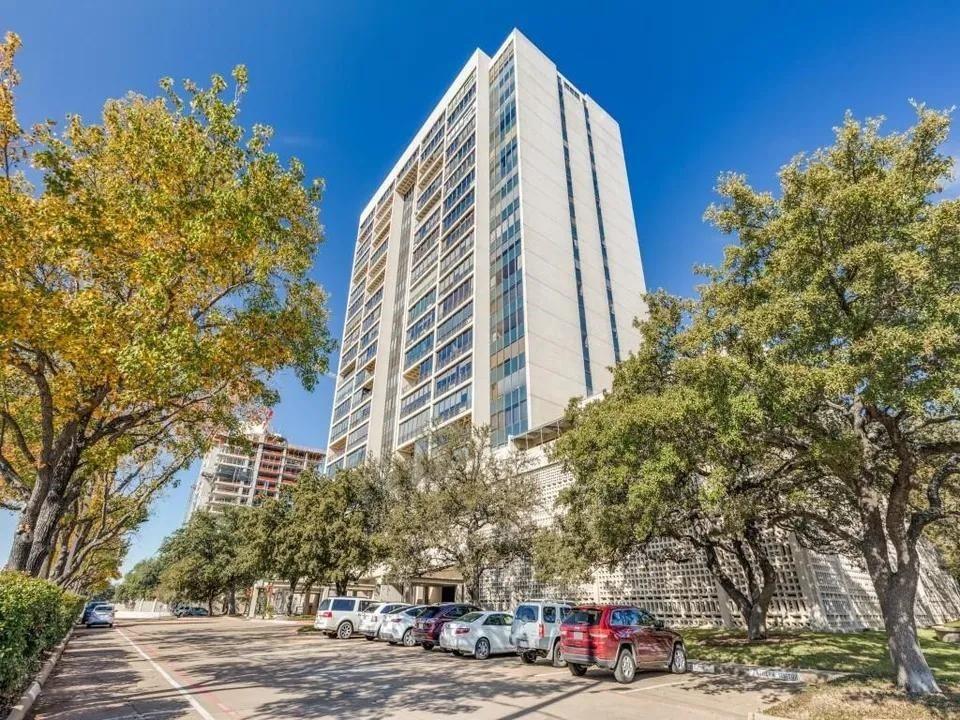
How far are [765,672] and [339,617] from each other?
64.2 feet

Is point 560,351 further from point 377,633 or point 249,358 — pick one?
point 249,358

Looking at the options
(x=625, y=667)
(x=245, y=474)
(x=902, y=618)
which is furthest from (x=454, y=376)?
(x=245, y=474)

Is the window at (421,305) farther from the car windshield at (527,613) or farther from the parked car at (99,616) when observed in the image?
the car windshield at (527,613)

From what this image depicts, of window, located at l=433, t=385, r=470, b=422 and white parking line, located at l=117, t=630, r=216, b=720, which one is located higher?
window, located at l=433, t=385, r=470, b=422

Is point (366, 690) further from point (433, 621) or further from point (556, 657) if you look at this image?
point (433, 621)

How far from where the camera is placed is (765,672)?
11.8 m

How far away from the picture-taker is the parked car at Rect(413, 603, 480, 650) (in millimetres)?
18703

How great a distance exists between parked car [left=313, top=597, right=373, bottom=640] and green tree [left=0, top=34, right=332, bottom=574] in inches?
600

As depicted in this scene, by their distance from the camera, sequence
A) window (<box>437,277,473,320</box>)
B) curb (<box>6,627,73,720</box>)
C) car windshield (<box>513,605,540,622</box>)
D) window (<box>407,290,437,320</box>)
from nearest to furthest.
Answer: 1. curb (<box>6,627,73,720</box>)
2. car windshield (<box>513,605,540,622</box>)
3. window (<box>437,277,473,320</box>)
4. window (<box>407,290,437,320</box>)

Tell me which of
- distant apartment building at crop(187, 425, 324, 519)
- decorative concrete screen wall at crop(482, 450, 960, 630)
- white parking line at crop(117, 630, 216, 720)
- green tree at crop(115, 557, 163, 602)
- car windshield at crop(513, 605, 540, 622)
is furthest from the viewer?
distant apartment building at crop(187, 425, 324, 519)

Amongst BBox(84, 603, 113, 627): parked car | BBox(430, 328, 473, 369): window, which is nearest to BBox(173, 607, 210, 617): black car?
BBox(84, 603, 113, 627): parked car

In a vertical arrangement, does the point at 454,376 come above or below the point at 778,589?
above

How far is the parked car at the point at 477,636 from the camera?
1653 cm

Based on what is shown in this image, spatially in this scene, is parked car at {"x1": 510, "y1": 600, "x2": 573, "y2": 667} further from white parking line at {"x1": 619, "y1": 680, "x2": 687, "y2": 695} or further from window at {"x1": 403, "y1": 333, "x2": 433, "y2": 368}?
window at {"x1": 403, "y1": 333, "x2": 433, "y2": 368}
